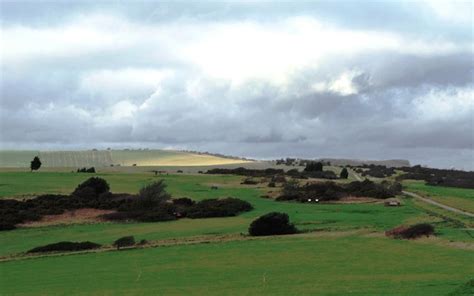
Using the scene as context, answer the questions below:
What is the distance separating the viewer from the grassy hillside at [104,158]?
160 meters

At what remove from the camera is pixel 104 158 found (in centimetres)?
17175

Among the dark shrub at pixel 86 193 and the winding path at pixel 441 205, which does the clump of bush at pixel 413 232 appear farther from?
the dark shrub at pixel 86 193

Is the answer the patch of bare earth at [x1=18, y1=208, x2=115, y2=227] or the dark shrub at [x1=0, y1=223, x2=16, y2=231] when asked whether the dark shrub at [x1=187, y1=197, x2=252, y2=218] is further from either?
the dark shrub at [x1=0, y1=223, x2=16, y2=231]

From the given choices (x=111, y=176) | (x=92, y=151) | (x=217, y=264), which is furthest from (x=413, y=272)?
(x=92, y=151)

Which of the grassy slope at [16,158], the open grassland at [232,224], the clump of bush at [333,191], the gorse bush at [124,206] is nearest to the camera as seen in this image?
the open grassland at [232,224]

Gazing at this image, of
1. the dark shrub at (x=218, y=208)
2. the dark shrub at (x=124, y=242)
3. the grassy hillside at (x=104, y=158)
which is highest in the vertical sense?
the grassy hillside at (x=104, y=158)

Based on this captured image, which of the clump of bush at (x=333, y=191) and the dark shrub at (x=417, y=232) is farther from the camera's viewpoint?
the clump of bush at (x=333, y=191)

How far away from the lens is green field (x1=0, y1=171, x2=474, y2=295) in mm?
25109

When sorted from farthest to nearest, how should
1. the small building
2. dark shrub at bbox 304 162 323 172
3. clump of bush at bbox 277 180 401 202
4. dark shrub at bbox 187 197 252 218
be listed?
dark shrub at bbox 304 162 323 172, clump of bush at bbox 277 180 401 202, the small building, dark shrub at bbox 187 197 252 218

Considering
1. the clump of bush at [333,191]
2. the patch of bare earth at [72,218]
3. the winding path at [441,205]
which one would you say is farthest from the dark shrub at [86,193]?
the winding path at [441,205]

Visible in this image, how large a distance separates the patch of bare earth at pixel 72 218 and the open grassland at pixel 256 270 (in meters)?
21.7

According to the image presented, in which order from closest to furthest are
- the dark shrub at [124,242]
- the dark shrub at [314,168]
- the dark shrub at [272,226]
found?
the dark shrub at [124,242]
the dark shrub at [272,226]
the dark shrub at [314,168]

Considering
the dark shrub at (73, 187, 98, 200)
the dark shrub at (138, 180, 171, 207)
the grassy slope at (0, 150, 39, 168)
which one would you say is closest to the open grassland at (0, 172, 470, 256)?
the dark shrub at (73, 187, 98, 200)

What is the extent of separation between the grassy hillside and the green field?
106 meters
